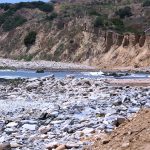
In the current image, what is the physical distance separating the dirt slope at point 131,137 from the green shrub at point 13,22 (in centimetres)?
9388

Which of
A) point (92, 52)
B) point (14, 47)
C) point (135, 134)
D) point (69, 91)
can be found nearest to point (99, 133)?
point (135, 134)

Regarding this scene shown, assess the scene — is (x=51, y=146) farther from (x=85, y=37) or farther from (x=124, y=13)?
(x=124, y=13)

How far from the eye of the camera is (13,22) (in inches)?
4203

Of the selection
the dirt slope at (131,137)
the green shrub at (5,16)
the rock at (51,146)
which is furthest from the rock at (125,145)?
the green shrub at (5,16)

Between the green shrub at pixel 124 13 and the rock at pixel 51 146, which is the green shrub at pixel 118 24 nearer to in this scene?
the green shrub at pixel 124 13

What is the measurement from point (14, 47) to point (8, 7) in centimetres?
2867

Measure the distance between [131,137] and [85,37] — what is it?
245 feet

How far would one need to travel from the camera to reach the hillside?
74.3 m

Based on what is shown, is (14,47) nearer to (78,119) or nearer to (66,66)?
(66,66)

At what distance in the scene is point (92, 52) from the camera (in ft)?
264

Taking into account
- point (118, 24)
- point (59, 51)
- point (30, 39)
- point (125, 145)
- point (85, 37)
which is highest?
point (118, 24)

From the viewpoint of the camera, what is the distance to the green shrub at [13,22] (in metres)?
105

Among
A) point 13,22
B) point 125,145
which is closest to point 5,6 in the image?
point 13,22

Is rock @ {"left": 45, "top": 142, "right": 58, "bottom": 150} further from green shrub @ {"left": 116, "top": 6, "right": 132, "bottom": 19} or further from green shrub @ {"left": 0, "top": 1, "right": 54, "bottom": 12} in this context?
green shrub @ {"left": 0, "top": 1, "right": 54, "bottom": 12}
